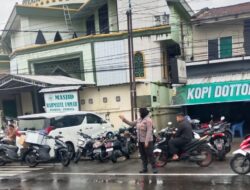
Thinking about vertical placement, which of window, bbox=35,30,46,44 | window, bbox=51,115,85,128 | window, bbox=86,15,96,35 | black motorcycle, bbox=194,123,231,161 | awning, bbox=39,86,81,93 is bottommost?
black motorcycle, bbox=194,123,231,161

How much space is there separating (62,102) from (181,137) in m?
9.17

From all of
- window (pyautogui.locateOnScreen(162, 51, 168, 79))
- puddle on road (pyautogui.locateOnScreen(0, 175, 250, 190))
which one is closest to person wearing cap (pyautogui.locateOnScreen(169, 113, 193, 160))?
puddle on road (pyautogui.locateOnScreen(0, 175, 250, 190))

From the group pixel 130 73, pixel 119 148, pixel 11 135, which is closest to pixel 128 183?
pixel 119 148

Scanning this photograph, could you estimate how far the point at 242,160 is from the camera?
8844mm

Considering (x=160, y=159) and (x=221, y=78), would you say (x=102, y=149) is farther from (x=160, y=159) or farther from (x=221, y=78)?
(x=221, y=78)

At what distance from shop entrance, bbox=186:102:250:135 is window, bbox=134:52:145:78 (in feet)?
11.7

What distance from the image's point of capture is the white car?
13039 millimetres

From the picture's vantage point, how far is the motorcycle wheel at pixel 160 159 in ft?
34.2

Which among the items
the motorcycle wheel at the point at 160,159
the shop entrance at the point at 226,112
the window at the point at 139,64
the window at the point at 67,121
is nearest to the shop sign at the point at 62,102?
the window at the point at 67,121

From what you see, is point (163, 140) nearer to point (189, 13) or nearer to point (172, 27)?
point (172, 27)

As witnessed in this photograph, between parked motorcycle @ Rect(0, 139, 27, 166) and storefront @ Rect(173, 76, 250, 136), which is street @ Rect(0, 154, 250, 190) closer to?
parked motorcycle @ Rect(0, 139, 27, 166)

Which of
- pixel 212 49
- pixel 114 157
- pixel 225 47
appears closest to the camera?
pixel 114 157

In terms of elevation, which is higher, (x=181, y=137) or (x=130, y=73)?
(x=130, y=73)

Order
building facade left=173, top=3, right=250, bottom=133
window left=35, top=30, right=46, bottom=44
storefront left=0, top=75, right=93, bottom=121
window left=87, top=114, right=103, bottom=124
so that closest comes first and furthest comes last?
window left=87, top=114, right=103, bottom=124, building facade left=173, top=3, right=250, bottom=133, storefront left=0, top=75, right=93, bottom=121, window left=35, top=30, right=46, bottom=44
